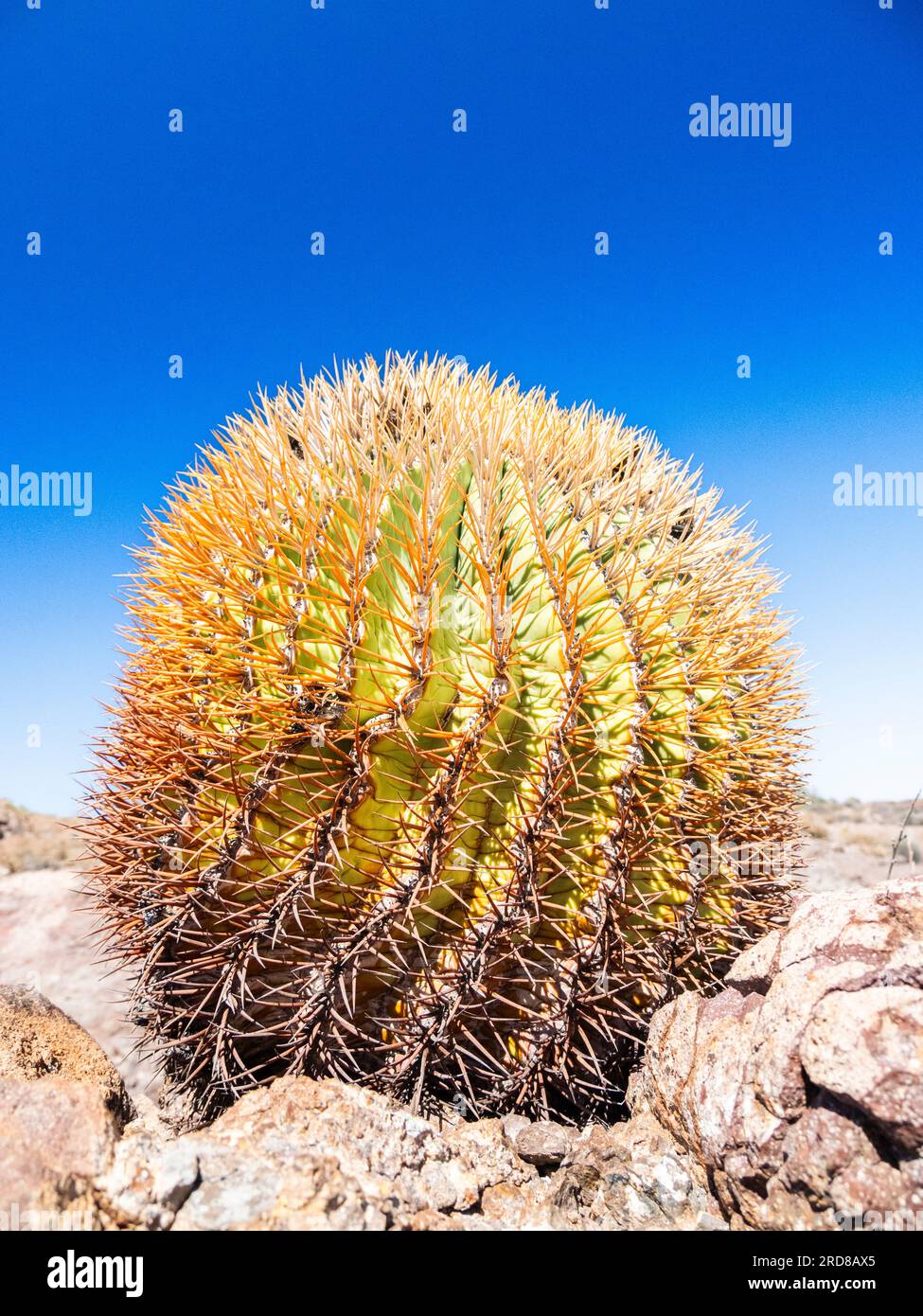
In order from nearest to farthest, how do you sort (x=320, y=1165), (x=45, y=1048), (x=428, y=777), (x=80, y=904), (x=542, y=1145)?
(x=320, y=1165) → (x=542, y=1145) → (x=428, y=777) → (x=45, y=1048) → (x=80, y=904)

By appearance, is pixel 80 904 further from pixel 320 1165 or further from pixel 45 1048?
pixel 320 1165

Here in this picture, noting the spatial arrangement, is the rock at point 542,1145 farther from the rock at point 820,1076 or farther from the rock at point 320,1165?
the rock at point 820,1076

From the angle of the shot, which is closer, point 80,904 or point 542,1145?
point 542,1145

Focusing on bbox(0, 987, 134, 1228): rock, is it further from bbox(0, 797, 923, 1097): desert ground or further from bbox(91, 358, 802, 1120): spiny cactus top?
bbox(0, 797, 923, 1097): desert ground

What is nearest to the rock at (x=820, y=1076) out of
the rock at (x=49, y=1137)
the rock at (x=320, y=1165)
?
the rock at (x=320, y=1165)

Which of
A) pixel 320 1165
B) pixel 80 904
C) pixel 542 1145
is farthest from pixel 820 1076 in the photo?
pixel 80 904
